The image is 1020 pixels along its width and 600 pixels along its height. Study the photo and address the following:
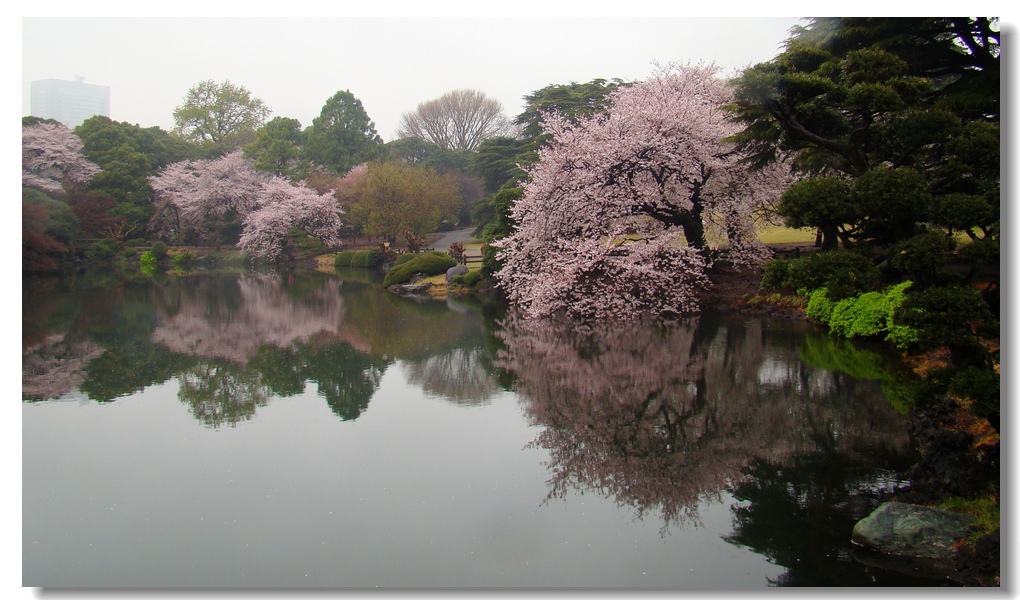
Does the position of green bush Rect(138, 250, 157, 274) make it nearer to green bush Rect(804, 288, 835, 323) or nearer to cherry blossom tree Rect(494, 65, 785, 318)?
cherry blossom tree Rect(494, 65, 785, 318)

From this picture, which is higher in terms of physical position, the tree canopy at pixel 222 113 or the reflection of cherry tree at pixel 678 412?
the tree canopy at pixel 222 113

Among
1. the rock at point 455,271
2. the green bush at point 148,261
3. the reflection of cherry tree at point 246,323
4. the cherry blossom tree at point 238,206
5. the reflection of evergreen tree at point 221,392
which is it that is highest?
the cherry blossom tree at point 238,206

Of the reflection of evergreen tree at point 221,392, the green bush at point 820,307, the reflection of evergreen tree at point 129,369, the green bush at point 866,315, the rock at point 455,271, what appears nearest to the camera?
the reflection of evergreen tree at point 221,392

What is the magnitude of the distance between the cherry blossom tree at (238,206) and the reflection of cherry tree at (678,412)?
25419 millimetres

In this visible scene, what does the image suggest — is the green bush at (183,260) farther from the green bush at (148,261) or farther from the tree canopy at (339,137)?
the tree canopy at (339,137)

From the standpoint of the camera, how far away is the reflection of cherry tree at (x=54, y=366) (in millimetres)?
9406

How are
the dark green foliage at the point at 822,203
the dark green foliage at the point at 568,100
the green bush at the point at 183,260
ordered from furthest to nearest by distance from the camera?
1. the green bush at the point at 183,260
2. the dark green foliage at the point at 568,100
3. the dark green foliage at the point at 822,203

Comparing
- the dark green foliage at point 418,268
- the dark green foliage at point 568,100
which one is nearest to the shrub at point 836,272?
the dark green foliage at point 418,268

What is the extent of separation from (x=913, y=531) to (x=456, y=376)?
6490mm

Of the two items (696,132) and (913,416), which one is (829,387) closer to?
(913,416)

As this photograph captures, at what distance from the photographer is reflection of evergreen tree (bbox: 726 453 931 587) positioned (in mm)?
4320

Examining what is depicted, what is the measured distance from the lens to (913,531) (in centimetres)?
454

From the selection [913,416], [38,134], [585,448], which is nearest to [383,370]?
[585,448]

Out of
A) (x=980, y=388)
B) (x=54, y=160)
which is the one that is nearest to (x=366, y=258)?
(x=54, y=160)
